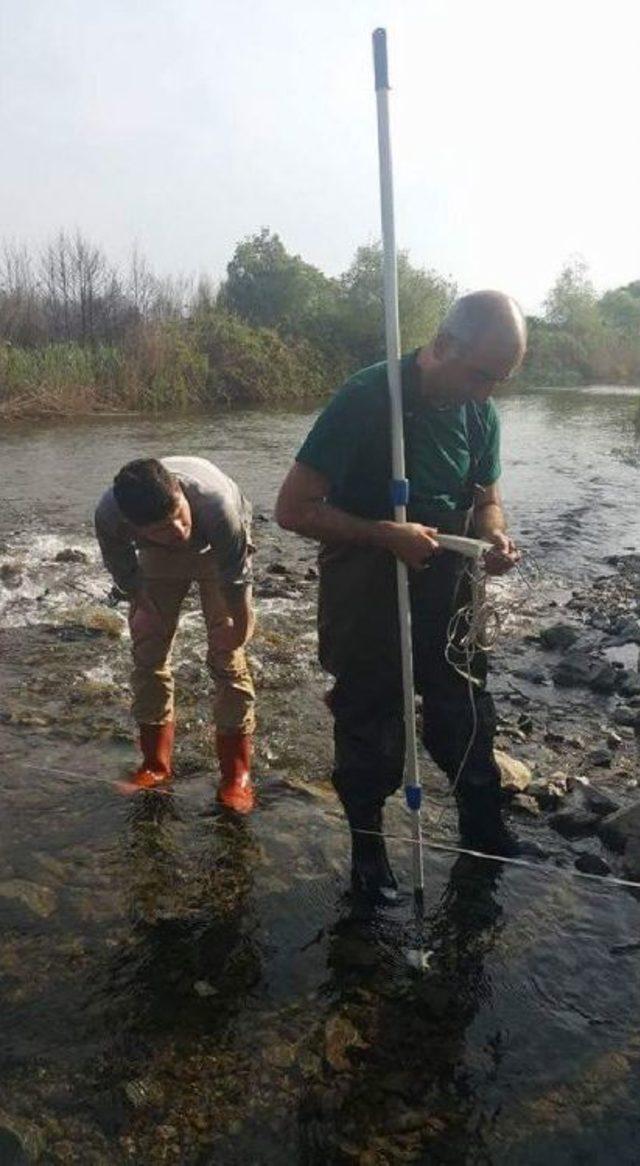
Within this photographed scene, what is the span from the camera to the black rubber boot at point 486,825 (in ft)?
12.4

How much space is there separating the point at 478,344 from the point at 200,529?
1.70m

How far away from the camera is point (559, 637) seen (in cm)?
712

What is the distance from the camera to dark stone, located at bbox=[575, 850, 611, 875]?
4.00 meters

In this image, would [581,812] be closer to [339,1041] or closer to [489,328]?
[339,1041]

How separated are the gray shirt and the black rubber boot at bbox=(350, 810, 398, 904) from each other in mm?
1402

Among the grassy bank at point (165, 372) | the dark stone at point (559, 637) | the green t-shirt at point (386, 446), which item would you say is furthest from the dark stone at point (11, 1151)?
the grassy bank at point (165, 372)

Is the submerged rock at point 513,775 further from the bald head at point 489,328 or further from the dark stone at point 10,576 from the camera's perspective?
the dark stone at point 10,576

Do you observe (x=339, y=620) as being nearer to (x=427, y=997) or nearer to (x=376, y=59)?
Result: (x=427, y=997)

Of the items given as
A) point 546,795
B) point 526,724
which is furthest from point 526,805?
point 526,724

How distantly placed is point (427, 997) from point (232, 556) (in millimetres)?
2148

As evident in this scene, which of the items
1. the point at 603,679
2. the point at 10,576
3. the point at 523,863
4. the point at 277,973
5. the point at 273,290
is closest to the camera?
the point at 277,973

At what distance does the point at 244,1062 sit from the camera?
293cm

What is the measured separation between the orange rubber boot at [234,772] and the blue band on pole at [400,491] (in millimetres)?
1906

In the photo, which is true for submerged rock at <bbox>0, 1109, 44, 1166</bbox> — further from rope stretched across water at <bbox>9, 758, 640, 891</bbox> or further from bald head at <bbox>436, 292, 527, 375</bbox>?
bald head at <bbox>436, 292, 527, 375</bbox>
